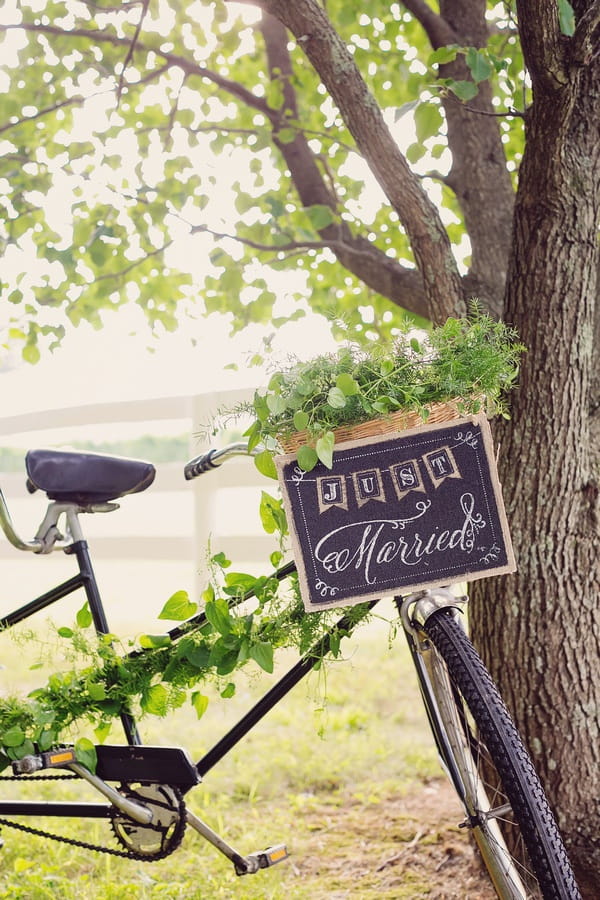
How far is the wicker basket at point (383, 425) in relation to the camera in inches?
55.2

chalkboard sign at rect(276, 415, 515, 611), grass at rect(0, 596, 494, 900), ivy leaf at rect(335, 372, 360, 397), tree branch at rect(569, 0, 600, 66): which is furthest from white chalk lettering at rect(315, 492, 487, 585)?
tree branch at rect(569, 0, 600, 66)

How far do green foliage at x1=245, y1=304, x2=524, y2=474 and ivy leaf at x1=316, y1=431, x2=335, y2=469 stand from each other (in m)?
0.02

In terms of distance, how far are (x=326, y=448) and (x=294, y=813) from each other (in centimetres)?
180

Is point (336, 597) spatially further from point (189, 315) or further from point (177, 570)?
point (177, 570)

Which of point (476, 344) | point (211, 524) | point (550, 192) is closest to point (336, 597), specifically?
point (476, 344)

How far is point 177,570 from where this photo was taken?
7102 millimetres

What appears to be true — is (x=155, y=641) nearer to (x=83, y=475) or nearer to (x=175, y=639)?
(x=175, y=639)

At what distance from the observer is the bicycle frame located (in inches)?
65.2

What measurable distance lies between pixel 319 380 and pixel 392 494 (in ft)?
0.75

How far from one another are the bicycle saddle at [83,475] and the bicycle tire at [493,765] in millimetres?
762

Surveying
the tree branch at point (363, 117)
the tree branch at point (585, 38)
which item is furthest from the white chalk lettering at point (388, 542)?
the tree branch at point (585, 38)

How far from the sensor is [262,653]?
5.35ft

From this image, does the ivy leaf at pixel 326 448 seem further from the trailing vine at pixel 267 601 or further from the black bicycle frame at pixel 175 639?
the black bicycle frame at pixel 175 639

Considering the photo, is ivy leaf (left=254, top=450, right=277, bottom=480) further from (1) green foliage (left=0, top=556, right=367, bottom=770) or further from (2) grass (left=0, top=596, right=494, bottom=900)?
(2) grass (left=0, top=596, right=494, bottom=900)
